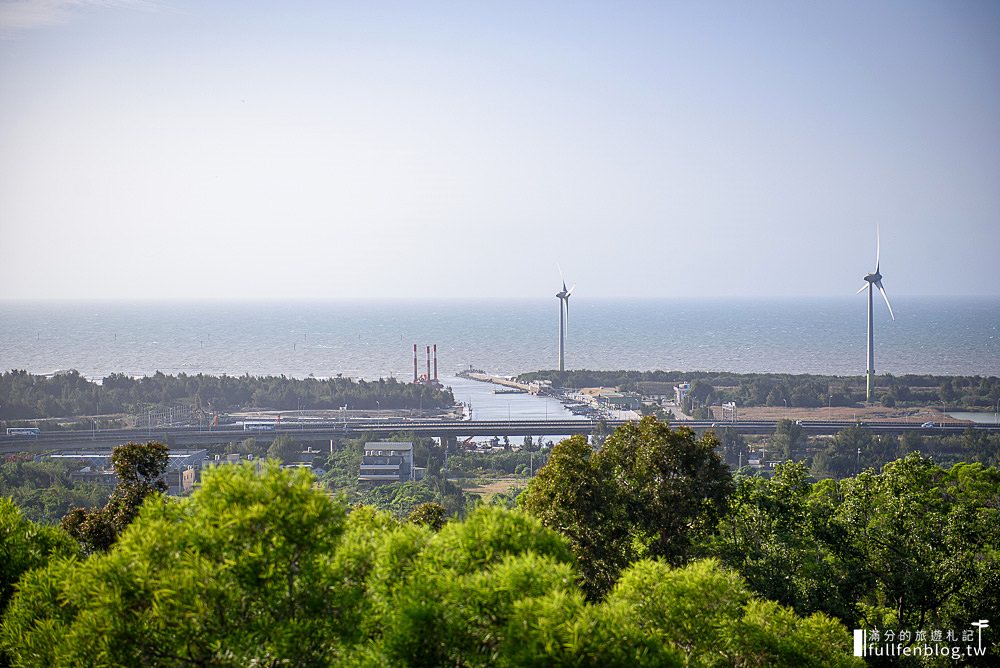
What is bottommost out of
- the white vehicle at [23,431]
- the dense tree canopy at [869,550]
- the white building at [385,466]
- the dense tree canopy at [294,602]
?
the white building at [385,466]

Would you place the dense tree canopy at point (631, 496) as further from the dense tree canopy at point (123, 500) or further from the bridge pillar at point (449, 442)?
the bridge pillar at point (449, 442)

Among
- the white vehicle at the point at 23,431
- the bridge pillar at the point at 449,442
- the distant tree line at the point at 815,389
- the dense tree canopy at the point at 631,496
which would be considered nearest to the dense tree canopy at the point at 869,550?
the dense tree canopy at the point at 631,496

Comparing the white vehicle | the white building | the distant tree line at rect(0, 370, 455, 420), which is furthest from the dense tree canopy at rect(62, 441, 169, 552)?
the distant tree line at rect(0, 370, 455, 420)

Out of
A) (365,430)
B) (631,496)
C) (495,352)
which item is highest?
(495,352)

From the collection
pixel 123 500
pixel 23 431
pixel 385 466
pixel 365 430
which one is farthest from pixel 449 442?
pixel 123 500

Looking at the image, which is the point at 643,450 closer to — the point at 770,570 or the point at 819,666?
the point at 770,570

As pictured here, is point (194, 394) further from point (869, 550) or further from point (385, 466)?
point (869, 550)

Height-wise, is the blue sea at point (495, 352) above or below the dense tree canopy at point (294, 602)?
above

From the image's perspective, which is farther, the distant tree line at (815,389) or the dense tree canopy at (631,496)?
the distant tree line at (815,389)
